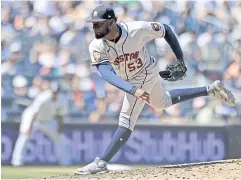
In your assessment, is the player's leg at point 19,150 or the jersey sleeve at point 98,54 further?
the player's leg at point 19,150

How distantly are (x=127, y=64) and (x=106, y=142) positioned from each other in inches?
214

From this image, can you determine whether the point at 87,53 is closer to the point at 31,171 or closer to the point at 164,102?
the point at 31,171

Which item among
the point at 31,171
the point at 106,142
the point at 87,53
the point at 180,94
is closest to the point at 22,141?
the point at 31,171

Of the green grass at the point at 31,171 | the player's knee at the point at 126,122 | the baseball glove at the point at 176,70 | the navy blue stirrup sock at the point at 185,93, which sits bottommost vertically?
the green grass at the point at 31,171

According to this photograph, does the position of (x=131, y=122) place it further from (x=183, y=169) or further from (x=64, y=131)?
(x=64, y=131)

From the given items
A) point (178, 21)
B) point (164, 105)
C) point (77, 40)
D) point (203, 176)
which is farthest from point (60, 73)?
point (203, 176)

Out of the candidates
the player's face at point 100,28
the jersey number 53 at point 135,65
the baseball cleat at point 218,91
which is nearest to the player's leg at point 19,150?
the baseball cleat at point 218,91

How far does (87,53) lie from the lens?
12.0 m

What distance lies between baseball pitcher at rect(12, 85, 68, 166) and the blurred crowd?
14 cm

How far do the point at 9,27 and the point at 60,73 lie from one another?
135 centimetres

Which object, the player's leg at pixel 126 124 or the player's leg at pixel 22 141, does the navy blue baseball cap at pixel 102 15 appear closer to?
the player's leg at pixel 126 124

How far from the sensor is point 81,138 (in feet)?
38.7

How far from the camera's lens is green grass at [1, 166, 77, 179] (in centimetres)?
1030

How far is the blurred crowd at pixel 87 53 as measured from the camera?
11812 millimetres
